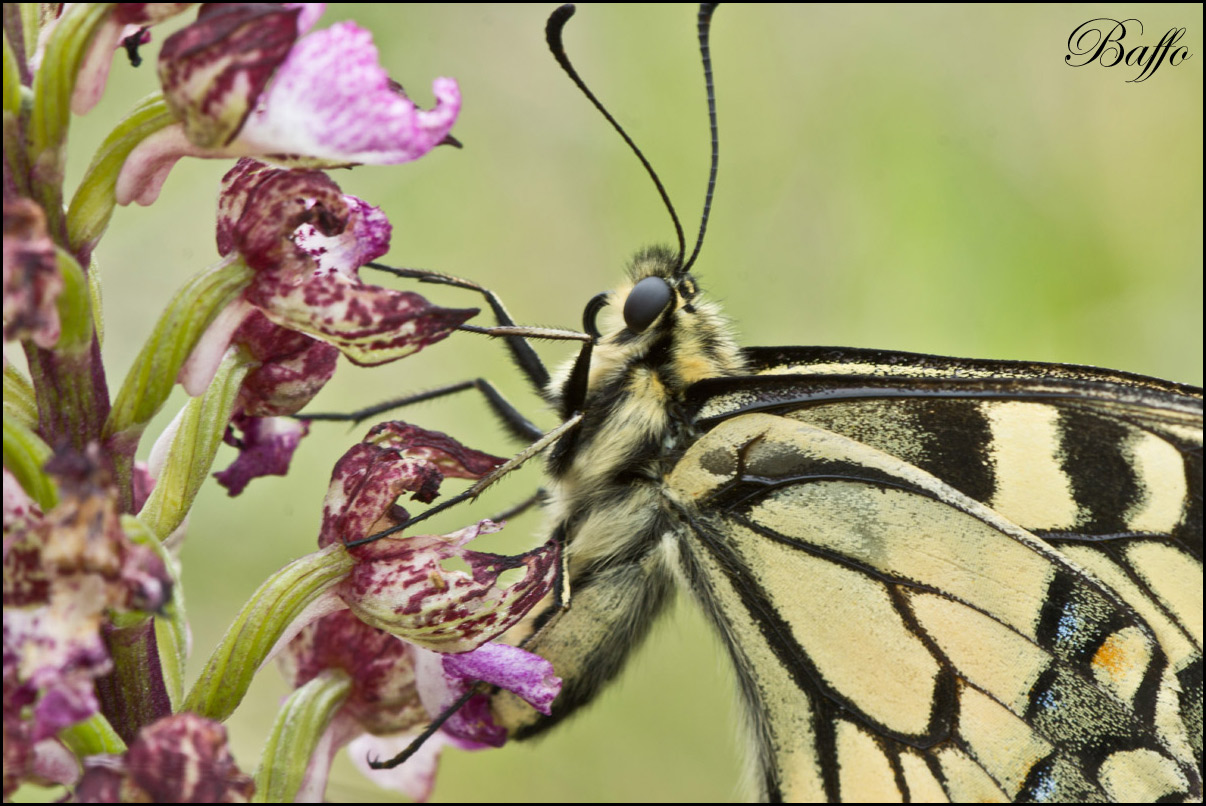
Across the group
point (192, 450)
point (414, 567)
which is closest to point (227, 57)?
point (192, 450)

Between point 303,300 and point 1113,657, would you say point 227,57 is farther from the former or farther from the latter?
point 1113,657


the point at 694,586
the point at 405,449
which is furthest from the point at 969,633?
the point at 405,449

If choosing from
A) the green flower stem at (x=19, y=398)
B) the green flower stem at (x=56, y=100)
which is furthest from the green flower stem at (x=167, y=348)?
the green flower stem at (x=56, y=100)

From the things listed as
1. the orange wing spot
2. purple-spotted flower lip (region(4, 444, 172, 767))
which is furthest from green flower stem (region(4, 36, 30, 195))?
the orange wing spot

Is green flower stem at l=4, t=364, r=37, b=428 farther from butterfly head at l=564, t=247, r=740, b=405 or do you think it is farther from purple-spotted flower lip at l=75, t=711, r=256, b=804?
butterfly head at l=564, t=247, r=740, b=405

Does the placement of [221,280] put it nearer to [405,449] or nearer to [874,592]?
[405,449]

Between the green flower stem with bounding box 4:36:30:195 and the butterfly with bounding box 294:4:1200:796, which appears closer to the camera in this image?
the green flower stem with bounding box 4:36:30:195
